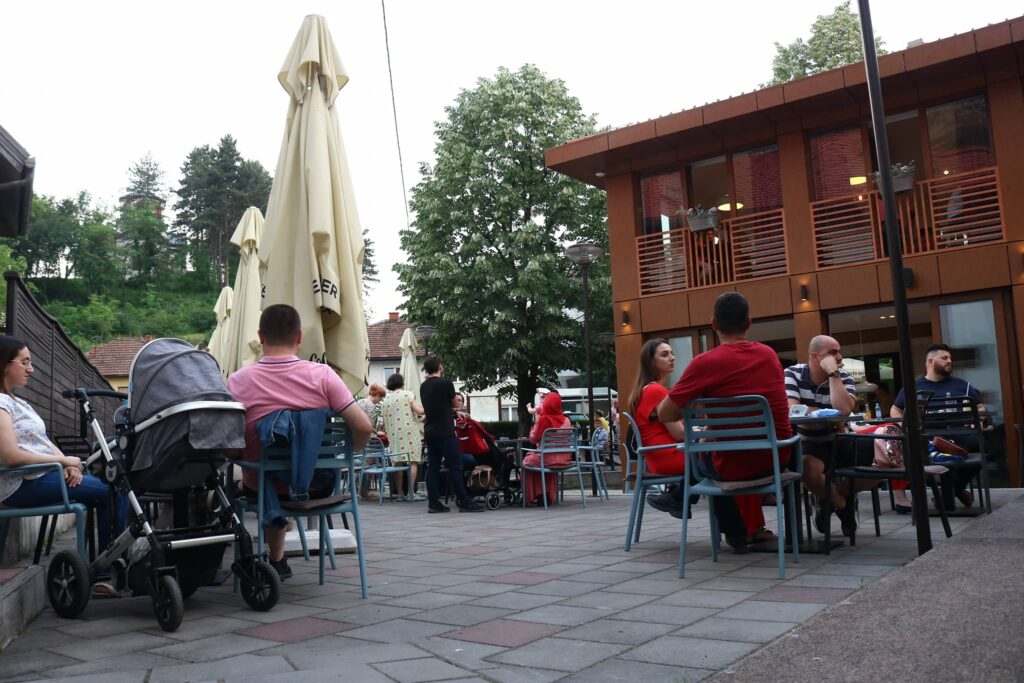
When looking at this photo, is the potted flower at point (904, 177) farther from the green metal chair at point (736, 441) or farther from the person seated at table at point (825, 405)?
the green metal chair at point (736, 441)

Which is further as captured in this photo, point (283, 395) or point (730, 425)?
point (730, 425)

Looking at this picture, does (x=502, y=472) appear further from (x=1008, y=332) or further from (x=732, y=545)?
(x=1008, y=332)

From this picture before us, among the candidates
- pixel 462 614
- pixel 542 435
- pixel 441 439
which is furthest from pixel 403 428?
pixel 462 614

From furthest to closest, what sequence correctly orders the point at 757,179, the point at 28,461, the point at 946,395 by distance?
the point at 757,179, the point at 946,395, the point at 28,461

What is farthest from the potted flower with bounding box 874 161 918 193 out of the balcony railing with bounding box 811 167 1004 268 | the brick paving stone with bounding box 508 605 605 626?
the brick paving stone with bounding box 508 605 605 626

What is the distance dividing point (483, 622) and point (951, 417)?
14.6ft

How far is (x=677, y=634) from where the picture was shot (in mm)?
3184

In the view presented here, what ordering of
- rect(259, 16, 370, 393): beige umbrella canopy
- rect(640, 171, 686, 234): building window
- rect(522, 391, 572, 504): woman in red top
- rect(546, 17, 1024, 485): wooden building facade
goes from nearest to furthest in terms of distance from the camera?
rect(259, 16, 370, 393): beige umbrella canopy
rect(522, 391, 572, 504): woman in red top
rect(546, 17, 1024, 485): wooden building facade
rect(640, 171, 686, 234): building window

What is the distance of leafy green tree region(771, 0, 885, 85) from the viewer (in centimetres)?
3050

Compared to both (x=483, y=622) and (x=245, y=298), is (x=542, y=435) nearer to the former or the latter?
(x=245, y=298)

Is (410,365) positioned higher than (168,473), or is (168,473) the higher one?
(410,365)

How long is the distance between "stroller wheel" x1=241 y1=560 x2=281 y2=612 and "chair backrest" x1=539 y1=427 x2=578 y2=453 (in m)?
5.83

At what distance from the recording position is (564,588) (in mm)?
4305

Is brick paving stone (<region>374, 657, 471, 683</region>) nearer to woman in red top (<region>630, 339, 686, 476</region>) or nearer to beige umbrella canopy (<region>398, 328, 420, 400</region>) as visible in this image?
woman in red top (<region>630, 339, 686, 476</region>)
